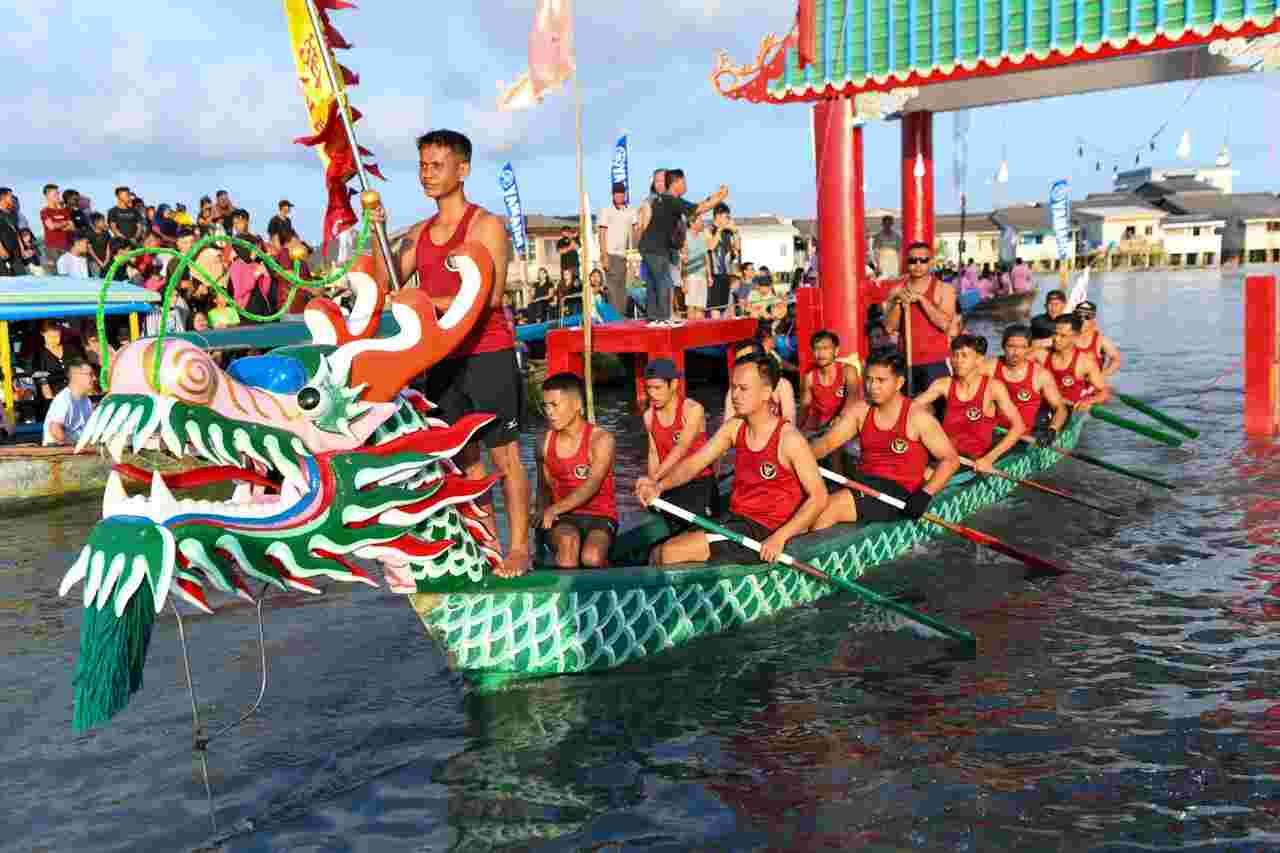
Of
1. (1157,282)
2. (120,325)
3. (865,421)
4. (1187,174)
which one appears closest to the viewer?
(865,421)

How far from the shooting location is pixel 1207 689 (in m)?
6.42

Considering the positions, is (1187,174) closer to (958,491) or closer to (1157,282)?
(1157,282)

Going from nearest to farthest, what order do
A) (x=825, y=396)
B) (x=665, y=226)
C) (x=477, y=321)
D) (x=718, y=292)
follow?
(x=477, y=321), (x=825, y=396), (x=665, y=226), (x=718, y=292)

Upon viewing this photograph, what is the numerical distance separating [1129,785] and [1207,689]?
4.63 ft

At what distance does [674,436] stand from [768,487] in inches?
41.5

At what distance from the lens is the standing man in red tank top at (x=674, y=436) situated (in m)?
8.17

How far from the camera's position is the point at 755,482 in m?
7.67

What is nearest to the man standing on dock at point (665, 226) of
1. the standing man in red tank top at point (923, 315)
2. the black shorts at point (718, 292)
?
the standing man in red tank top at point (923, 315)

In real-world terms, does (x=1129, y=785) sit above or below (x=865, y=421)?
below

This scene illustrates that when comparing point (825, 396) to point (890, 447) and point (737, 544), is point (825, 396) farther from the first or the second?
point (737, 544)

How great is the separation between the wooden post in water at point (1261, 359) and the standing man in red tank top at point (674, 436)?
8.80 m

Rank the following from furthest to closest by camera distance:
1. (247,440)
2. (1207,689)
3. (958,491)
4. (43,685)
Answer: (958,491), (43,685), (1207,689), (247,440)

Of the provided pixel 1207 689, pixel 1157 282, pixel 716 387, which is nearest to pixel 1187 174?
pixel 1157 282

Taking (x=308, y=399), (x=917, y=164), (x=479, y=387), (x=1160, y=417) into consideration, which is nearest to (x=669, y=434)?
(x=479, y=387)
